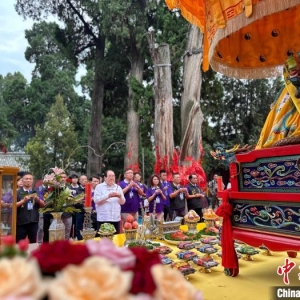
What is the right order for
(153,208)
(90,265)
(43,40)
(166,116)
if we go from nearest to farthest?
(90,265)
(153,208)
(166,116)
(43,40)

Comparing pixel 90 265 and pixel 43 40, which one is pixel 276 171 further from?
pixel 43 40

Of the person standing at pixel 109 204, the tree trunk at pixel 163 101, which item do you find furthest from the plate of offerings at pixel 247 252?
the tree trunk at pixel 163 101

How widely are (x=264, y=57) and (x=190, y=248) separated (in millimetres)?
2078

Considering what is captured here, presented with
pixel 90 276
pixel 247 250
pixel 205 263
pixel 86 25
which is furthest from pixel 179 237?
pixel 86 25

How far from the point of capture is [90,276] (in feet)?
2.04

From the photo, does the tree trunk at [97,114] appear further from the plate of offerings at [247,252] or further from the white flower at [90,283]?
the white flower at [90,283]

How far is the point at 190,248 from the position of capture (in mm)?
3088

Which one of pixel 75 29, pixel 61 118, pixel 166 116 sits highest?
pixel 75 29

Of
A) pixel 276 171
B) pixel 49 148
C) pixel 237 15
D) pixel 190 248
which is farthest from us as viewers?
pixel 49 148

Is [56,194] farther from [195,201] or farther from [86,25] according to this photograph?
[86,25]

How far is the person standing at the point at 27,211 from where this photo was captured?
12.2 ft

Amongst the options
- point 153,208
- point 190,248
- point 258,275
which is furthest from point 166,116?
point 258,275

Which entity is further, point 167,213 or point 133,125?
point 133,125

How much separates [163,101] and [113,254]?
8.21 metres
